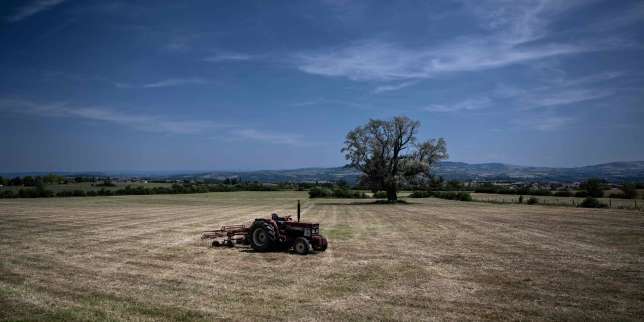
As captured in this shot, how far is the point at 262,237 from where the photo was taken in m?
14.6

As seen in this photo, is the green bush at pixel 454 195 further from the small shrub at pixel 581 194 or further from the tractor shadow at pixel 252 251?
the tractor shadow at pixel 252 251

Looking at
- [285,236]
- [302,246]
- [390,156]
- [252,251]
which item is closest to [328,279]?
[302,246]

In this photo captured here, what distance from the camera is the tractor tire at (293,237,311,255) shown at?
44.9 feet

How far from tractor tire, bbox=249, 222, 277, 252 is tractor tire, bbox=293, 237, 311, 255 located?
84cm

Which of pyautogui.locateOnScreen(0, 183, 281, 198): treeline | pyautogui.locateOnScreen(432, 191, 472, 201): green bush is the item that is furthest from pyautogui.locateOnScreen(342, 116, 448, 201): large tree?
pyautogui.locateOnScreen(0, 183, 281, 198): treeline

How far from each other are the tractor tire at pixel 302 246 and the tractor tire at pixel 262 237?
84cm

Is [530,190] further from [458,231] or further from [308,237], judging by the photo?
[308,237]

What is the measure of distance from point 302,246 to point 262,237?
5.61 ft

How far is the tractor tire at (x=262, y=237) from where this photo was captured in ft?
46.5

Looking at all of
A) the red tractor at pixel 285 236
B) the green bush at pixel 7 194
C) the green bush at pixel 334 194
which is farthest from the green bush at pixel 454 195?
the green bush at pixel 7 194

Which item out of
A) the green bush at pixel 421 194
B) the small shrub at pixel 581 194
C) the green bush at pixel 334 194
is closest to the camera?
the small shrub at pixel 581 194

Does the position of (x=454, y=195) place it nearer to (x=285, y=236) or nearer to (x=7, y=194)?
(x=285, y=236)

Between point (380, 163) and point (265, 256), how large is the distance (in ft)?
127

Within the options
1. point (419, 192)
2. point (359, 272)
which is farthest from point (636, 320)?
point (419, 192)
